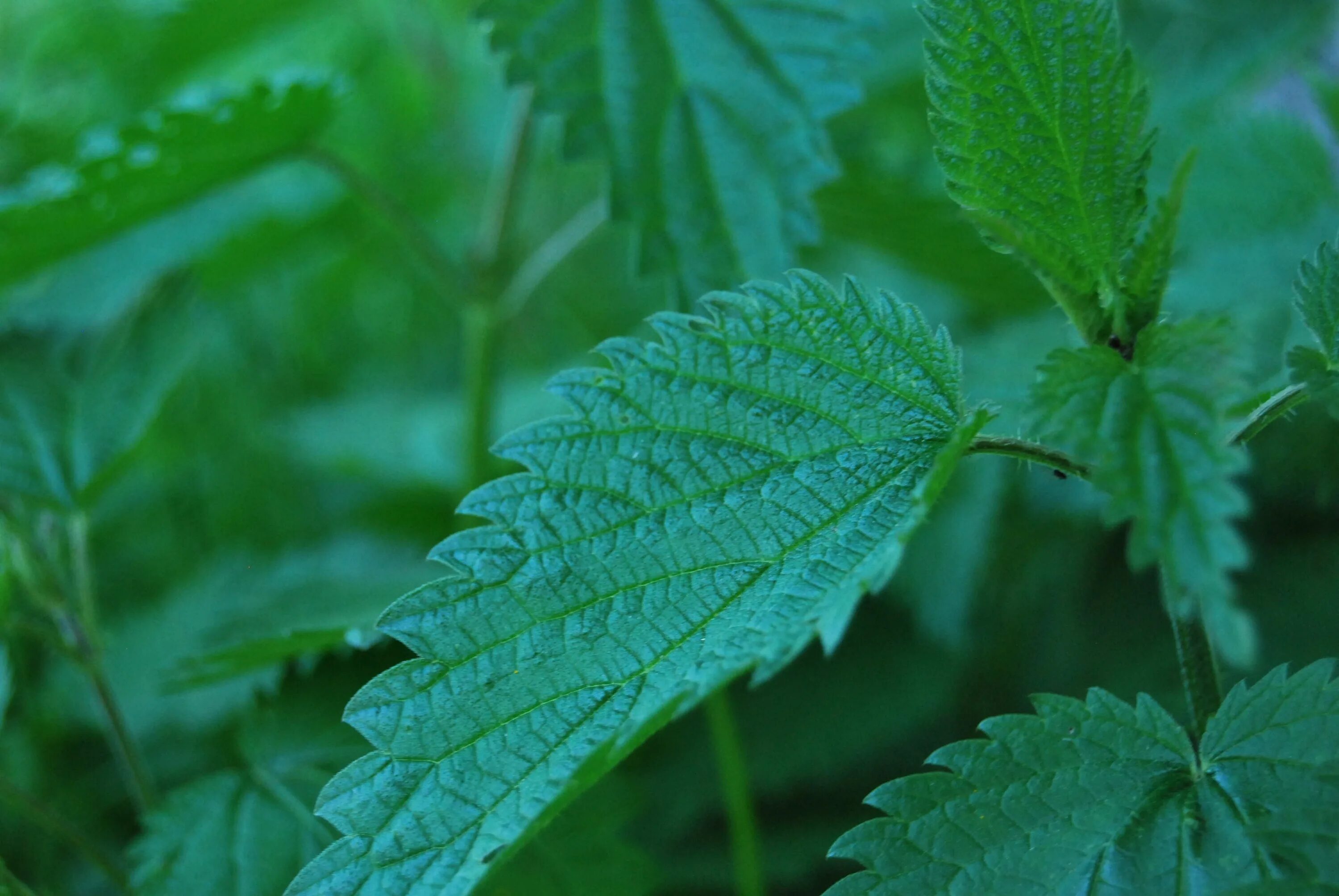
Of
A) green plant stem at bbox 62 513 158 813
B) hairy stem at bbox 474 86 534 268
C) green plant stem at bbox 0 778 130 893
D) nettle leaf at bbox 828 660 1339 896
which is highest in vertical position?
hairy stem at bbox 474 86 534 268

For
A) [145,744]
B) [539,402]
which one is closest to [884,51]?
[539,402]

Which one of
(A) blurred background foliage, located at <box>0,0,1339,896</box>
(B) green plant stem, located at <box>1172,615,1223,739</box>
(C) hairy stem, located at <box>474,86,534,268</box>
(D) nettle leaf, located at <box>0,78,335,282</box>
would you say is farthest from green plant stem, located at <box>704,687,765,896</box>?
(D) nettle leaf, located at <box>0,78,335,282</box>

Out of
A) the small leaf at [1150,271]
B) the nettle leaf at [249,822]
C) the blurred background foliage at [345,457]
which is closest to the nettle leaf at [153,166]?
the blurred background foliage at [345,457]

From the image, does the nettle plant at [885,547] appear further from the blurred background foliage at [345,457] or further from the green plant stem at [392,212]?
Answer: the green plant stem at [392,212]

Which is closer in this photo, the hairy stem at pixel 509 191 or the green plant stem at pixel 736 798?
the green plant stem at pixel 736 798

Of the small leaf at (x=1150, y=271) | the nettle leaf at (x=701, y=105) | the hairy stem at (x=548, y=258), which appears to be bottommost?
the small leaf at (x=1150, y=271)

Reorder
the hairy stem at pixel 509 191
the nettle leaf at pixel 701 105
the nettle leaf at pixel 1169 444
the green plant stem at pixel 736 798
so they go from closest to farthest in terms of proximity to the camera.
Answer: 1. the nettle leaf at pixel 1169 444
2. the nettle leaf at pixel 701 105
3. the green plant stem at pixel 736 798
4. the hairy stem at pixel 509 191

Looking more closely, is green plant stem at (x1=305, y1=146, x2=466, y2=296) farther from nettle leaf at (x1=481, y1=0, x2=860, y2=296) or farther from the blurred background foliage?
nettle leaf at (x1=481, y1=0, x2=860, y2=296)
